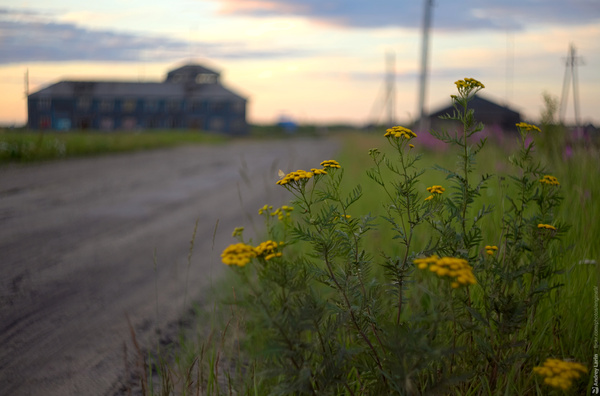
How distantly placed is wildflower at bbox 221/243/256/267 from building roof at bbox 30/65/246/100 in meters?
60.2

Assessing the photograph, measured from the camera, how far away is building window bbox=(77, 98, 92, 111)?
58125 millimetres

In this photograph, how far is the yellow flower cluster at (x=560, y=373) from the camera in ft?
4.31

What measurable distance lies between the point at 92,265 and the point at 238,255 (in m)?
3.36

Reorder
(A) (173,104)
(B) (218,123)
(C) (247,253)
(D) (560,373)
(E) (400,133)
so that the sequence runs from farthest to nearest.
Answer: (B) (218,123) → (A) (173,104) → (E) (400,133) → (C) (247,253) → (D) (560,373)

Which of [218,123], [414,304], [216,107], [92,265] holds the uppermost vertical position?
[216,107]

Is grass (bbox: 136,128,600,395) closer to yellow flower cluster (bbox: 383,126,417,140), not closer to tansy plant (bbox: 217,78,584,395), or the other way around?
tansy plant (bbox: 217,78,584,395)

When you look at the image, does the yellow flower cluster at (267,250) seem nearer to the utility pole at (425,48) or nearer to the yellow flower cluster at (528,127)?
the yellow flower cluster at (528,127)

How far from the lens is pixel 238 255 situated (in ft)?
5.05

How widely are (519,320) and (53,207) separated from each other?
260 inches

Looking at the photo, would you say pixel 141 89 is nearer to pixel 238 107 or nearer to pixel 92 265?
pixel 238 107

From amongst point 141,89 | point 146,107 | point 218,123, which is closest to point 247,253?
point 218,123

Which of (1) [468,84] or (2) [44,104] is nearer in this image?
(1) [468,84]

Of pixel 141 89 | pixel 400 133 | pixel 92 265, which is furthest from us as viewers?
pixel 141 89

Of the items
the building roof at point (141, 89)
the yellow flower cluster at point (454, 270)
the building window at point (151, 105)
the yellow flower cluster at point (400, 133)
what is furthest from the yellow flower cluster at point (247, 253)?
the building window at point (151, 105)
